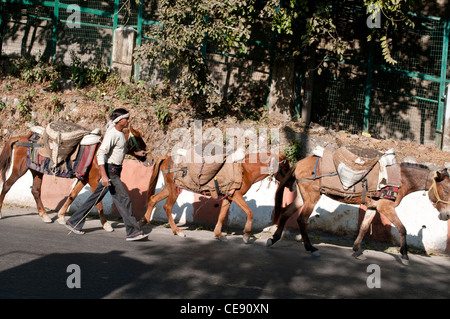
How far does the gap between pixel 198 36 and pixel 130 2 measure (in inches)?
161

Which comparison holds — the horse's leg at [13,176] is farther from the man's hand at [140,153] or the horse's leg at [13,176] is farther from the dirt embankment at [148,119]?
the dirt embankment at [148,119]

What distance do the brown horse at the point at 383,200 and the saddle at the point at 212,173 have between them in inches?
44.2

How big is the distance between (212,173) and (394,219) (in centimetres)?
338

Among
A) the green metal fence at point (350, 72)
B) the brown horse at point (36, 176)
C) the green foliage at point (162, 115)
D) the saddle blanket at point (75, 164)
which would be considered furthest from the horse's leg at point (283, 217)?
the green metal fence at point (350, 72)

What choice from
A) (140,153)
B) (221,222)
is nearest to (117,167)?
(140,153)

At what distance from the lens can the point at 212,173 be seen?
8898mm

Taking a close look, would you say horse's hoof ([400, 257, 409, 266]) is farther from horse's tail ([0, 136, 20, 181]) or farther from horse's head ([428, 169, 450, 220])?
horse's tail ([0, 136, 20, 181])

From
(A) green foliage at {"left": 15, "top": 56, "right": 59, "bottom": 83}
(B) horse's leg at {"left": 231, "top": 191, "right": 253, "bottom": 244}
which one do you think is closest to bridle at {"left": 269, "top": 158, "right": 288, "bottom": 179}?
(B) horse's leg at {"left": 231, "top": 191, "right": 253, "bottom": 244}

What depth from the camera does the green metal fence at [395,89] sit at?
14188mm

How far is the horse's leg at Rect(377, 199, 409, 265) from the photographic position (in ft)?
26.6

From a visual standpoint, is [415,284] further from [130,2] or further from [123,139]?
[130,2]

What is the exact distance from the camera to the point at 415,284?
6.80 m

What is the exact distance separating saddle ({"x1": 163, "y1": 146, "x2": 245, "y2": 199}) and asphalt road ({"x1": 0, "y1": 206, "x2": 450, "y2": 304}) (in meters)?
1.01
